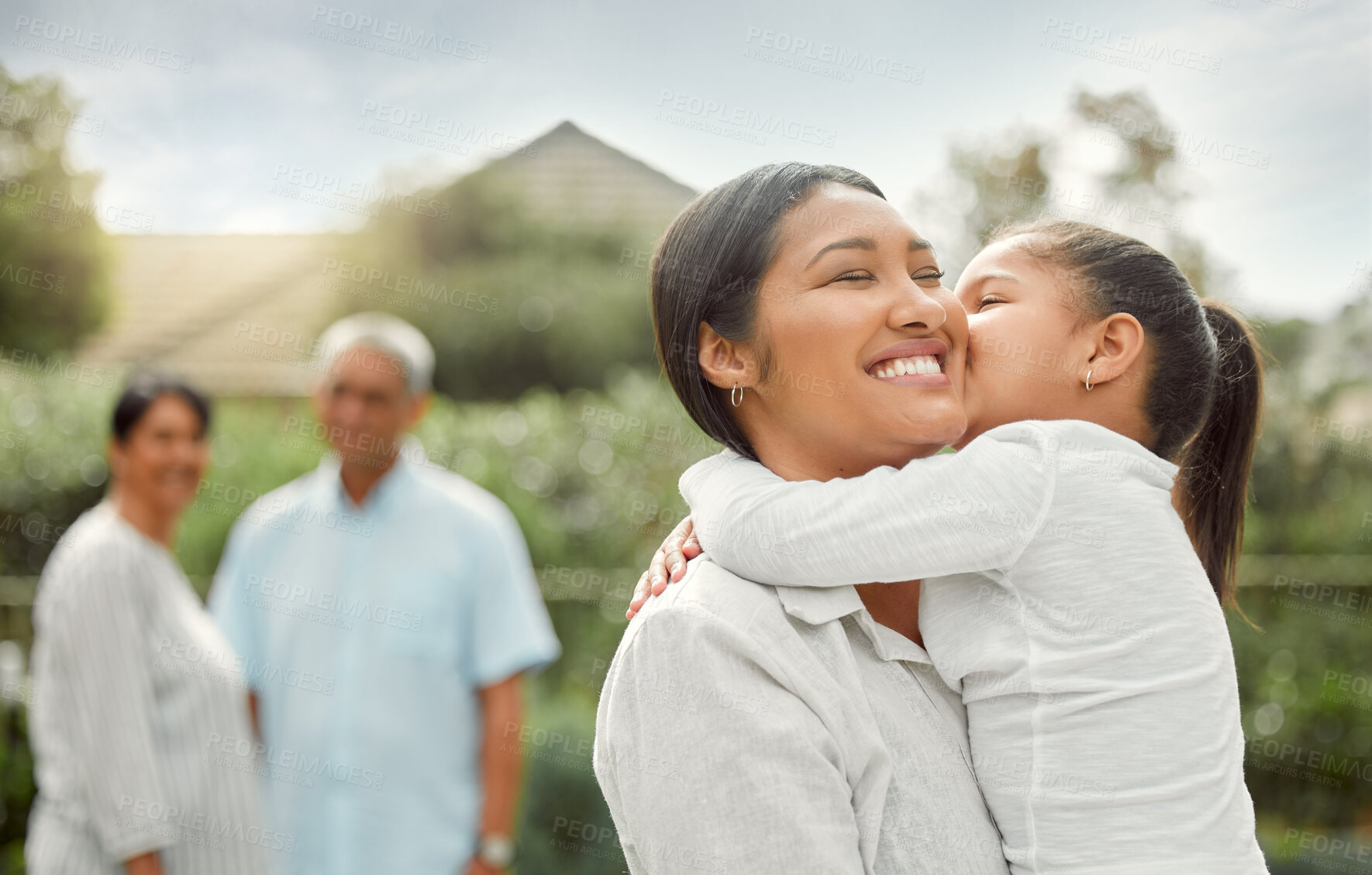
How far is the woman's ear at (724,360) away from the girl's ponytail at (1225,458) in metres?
0.80

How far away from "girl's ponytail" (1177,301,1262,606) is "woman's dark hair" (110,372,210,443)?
317 cm

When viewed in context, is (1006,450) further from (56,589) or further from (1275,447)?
(1275,447)

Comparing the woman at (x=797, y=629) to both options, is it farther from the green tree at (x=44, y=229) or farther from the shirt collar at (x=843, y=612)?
the green tree at (x=44, y=229)

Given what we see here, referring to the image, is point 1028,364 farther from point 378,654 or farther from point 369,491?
point 369,491

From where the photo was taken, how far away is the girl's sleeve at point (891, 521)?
50.1 inches

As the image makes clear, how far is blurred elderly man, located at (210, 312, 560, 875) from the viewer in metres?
3.42

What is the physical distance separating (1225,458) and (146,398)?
3340 millimetres

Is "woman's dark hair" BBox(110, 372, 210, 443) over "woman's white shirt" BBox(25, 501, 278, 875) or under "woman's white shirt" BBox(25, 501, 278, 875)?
over
